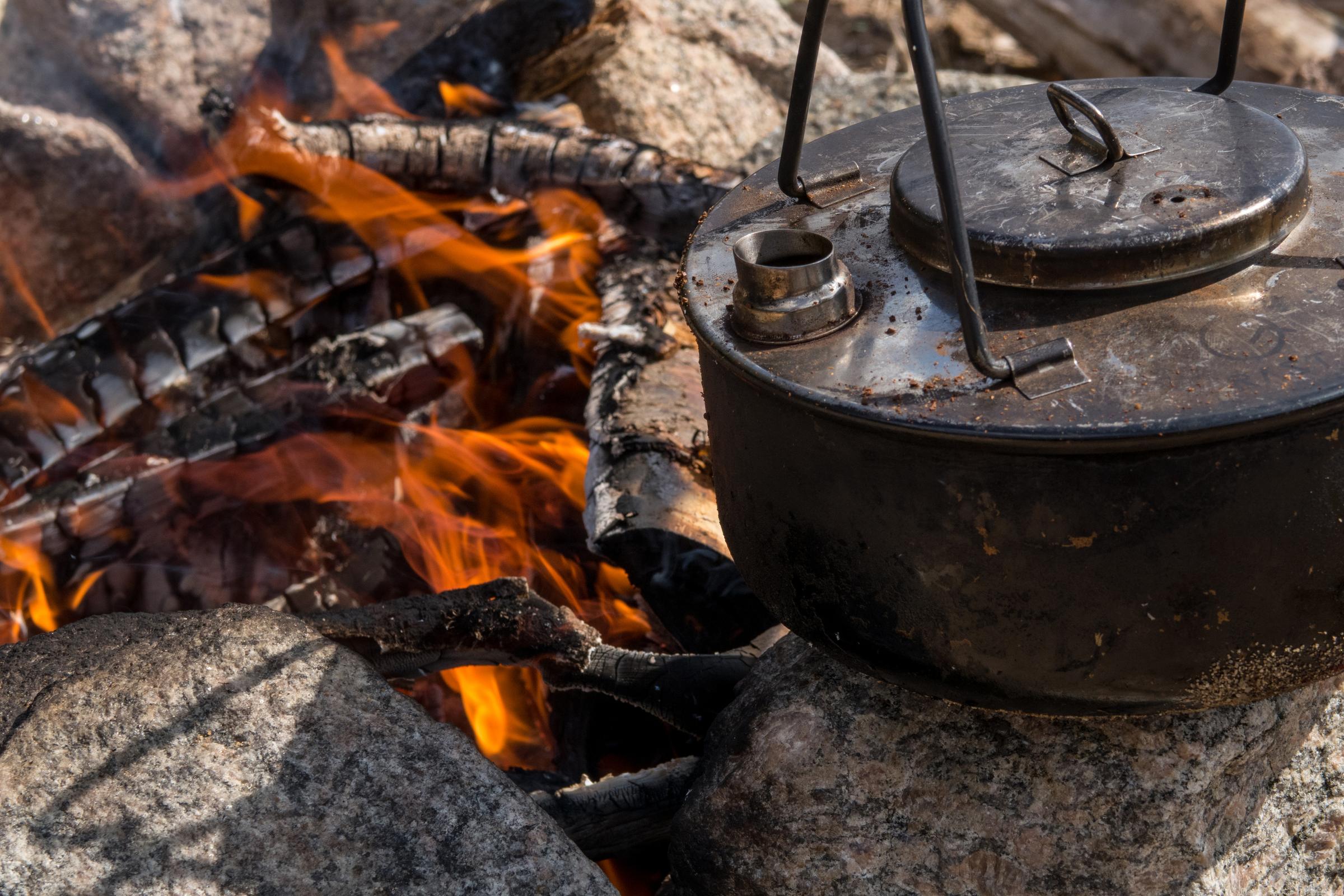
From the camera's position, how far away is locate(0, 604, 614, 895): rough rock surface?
6.88ft

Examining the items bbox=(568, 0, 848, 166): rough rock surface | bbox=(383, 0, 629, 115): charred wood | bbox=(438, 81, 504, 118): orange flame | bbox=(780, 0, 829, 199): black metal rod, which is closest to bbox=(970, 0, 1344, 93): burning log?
bbox=(568, 0, 848, 166): rough rock surface

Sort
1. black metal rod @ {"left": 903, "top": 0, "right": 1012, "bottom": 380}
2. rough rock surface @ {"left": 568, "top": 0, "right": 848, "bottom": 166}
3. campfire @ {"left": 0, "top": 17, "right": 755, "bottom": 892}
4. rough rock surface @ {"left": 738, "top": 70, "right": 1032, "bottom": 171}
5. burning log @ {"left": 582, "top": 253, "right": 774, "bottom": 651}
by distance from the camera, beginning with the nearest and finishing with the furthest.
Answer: black metal rod @ {"left": 903, "top": 0, "right": 1012, "bottom": 380} < burning log @ {"left": 582, "top": 253, "right": 774, "bottom": 651} < campfire @ {"left": 0, "top": 17, "right": 755, "bottom": 892} < rough rock surface @ {"left": 738, "top": 70, "right": 1032, "bottom": 171} < rough rock surface @ {"left": 568, "top": 0, "right": 848, "bottom": 166}

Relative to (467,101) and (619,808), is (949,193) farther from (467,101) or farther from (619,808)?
(467,101)

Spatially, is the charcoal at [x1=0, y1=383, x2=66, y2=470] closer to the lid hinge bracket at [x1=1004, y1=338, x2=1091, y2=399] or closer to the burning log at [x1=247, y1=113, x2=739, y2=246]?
the burning log at [x1=247, y1=113, x2=739, y2=246]

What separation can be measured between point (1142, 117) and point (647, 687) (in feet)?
5.72

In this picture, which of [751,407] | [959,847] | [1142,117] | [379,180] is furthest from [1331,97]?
[379,180]

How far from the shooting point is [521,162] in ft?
15.5

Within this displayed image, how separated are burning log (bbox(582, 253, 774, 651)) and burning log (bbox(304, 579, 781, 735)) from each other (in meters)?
0.33

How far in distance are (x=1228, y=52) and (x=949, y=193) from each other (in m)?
1.30

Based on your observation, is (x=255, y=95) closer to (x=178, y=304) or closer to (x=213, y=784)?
(x=178, y=304)

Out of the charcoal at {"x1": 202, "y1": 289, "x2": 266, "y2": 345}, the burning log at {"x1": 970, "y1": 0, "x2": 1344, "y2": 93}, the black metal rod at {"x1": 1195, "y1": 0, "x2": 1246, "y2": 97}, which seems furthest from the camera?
the burning log at {"x1": 970, "y1": 0, "x2": 1344, "y2": 93}

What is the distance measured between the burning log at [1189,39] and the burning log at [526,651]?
15.8 feet

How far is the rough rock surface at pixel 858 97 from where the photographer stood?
5.52m

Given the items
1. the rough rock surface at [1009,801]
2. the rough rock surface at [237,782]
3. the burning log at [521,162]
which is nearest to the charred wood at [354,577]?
the rough rock surface at [237,782]
